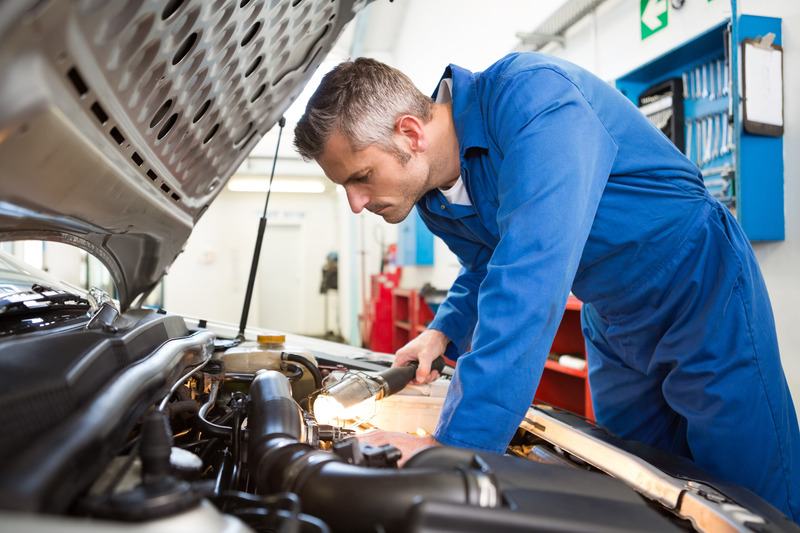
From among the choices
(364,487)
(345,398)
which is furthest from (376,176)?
(364,487)

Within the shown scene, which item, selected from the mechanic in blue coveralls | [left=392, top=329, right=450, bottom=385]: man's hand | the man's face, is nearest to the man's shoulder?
the mechanic in blue coveralls

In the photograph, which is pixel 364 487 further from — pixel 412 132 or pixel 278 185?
pixel 278 185

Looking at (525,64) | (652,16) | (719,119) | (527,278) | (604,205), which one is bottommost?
(527,278)

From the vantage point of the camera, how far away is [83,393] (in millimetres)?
615

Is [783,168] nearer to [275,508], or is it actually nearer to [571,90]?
[571,90]

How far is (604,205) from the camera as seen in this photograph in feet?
3.48

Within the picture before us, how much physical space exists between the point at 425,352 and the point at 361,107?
640mm

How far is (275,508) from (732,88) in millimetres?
1925

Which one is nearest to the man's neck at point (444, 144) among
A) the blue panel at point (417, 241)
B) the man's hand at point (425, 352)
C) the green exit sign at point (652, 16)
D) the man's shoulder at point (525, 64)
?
the man's shoulder at point (525, 64)

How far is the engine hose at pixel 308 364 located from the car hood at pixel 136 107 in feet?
1.26

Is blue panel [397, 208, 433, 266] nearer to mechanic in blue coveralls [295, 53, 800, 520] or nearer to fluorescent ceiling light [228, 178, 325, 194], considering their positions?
fluorescent ceiling light [228, 178, 325, 194]

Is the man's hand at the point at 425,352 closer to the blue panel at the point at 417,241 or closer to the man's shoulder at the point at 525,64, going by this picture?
the man's shoulder at the point at 525,64

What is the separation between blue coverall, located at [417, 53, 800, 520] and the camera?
2.64 ft

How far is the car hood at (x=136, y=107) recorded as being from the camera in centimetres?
50
